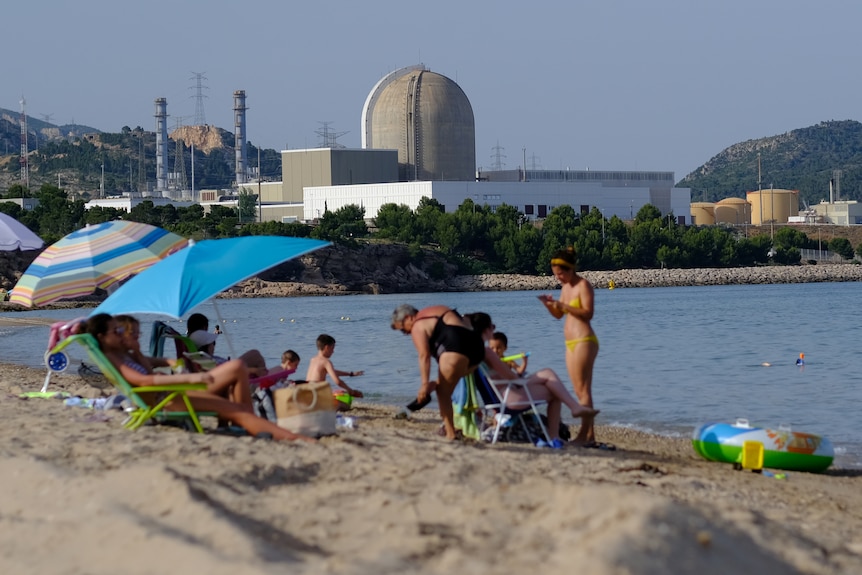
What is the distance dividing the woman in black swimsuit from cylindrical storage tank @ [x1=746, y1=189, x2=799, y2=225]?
109 m

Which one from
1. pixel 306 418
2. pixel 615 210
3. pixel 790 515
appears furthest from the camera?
pixel 615 210

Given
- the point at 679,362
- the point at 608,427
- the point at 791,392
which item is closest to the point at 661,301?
the point at 679,362

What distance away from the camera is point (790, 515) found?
21.9 ft

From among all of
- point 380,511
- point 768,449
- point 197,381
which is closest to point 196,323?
point 197,381

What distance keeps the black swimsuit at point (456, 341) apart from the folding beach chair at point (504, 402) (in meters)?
0.37

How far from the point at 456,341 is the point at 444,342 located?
8 cm

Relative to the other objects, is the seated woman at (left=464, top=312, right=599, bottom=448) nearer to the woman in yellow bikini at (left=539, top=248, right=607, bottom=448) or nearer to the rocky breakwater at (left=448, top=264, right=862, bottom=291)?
the woman in yellow bikini at (left=539, top=248, right=607, bottom=448)

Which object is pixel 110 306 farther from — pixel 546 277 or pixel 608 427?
pixel 546 277

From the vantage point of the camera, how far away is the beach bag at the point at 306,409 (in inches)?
313

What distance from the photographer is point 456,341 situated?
8.39m

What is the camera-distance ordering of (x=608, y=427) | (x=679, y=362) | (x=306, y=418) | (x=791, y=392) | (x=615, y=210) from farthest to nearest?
(x=615, y=210), (x=679, y=362), (x=791, y=392), (x=608, y=427), (x=306, y=418)

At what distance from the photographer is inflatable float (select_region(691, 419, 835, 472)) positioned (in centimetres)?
873

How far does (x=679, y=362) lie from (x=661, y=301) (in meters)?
31.7

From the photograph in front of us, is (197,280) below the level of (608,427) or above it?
above
